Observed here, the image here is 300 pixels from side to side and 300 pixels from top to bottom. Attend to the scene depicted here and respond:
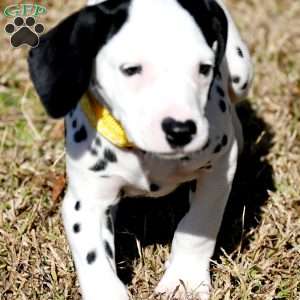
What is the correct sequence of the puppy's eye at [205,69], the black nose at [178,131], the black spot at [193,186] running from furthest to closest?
the black spot at [193,186] → the puppy's eye at [205,69] → the black nose at [178,131]

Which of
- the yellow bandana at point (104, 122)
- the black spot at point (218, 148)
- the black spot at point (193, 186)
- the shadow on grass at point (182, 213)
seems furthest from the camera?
the shadow on grass at point (182, 213)

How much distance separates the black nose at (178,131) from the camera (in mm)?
2822

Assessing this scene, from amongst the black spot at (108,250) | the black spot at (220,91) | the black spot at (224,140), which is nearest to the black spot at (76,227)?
the black spot at (108,250)

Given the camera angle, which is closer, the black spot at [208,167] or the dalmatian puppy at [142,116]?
the dalmatian puppy at [142,116]

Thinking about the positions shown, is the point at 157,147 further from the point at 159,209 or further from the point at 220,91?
the point at 159,209

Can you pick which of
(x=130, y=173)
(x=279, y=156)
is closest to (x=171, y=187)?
(x=130, y=173)


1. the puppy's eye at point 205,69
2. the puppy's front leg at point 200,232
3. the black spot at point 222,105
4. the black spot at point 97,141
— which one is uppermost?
the puppy's eye at point 205,69

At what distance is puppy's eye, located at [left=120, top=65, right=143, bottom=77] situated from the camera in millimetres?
2914

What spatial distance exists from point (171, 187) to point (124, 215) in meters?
0.59

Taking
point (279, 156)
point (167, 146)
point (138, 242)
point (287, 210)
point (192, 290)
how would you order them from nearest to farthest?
point (167, 146) → point (192, 290) → point (138, 242) → point (287, 210) → point (279, 156)

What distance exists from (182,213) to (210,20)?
1135 mm

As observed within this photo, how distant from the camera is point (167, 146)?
2.89m

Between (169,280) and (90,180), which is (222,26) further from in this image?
(169,280)

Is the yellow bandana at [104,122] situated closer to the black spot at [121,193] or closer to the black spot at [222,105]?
the black spot at [121,193]
